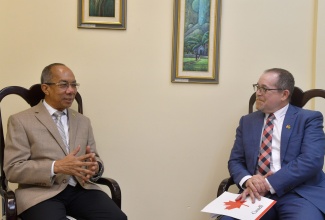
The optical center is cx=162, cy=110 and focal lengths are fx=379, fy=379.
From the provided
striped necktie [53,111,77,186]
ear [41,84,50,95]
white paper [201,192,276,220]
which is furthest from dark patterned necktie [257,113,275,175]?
ear [41,84,50,95]

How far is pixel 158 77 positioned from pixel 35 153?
1.01m

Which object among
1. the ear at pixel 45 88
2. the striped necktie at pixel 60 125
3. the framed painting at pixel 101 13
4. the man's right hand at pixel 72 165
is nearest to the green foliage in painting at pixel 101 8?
the framed painting at pixel 101 13

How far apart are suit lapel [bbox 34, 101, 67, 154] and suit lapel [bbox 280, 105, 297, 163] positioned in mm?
1284

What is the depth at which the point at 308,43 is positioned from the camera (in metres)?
2.74

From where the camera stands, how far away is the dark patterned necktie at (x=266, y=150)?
2236 mm

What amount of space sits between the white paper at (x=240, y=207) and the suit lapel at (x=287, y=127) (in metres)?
0.33

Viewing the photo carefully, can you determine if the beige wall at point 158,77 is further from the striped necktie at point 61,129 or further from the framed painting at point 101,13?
the striped necktie at point 61,129

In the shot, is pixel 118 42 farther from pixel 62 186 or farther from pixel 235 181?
pixel 235 181

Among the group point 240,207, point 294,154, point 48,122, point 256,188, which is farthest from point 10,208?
point 294,154

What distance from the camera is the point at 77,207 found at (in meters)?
2.20

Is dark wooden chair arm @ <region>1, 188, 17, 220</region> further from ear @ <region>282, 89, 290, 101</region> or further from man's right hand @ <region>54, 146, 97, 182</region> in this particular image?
ear @ <region>282, 89, 290, 101</region>

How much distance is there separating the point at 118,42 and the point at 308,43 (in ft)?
4.49

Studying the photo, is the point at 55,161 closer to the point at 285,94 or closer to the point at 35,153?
the point at 35,153

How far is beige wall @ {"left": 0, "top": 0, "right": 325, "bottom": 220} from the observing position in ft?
8.74
